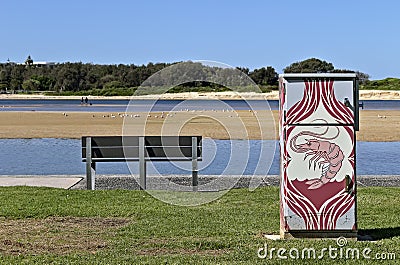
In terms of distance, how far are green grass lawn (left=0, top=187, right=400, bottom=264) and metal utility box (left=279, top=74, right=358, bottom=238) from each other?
0.93 ft

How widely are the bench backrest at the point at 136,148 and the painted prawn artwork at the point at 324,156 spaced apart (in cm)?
484

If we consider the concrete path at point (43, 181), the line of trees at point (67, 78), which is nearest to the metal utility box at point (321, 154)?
the concrete path at point (43, 181)

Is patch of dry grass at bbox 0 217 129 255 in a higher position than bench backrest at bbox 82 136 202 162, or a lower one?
lower

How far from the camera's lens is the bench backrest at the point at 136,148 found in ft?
39.5

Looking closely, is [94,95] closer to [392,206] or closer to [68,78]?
[68,78]

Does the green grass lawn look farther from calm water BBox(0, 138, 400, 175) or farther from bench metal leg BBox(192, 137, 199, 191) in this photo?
calm water BBox(0, 138, 400, 175)

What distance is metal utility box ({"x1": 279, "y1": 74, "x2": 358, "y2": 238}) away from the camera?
7246 mm

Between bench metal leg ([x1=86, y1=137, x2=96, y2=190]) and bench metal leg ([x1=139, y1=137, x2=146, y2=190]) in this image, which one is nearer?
bench metal leg ([x1=86, y1=137, x2=96, y2=190])

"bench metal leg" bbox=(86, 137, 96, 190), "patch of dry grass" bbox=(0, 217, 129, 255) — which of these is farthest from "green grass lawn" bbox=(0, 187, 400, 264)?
"bench metal leg" bbox=(86, 137, 96, 190)

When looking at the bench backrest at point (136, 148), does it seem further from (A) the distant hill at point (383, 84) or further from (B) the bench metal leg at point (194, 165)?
(A) the distant hill at point (383, 84)

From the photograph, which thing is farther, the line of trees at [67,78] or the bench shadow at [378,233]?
the line of trees at [67,78]

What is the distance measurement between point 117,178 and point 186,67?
13.6ft

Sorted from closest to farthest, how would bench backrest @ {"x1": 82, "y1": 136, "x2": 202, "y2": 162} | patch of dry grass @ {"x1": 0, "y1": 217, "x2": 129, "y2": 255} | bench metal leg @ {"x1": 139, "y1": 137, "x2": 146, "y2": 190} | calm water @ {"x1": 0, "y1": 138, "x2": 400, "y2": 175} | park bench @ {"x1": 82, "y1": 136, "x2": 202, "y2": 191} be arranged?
1. patch of dry grass @ {"x1": 0, "y1": 217, "x2": 129, "y2": 255}
2. bench metal leg @ {"x1": 139, "y1": 137, "x2": 146, "y2": 190}
3. park bench @ {"x1": 82, "y1": 136, "x2": 202, "y2": 191}
4. bench backrest @ {"x1": 82, "y1": 136, "x2": 202, "y2": 162}
5. calm water @ {"x1": 0, "y1": 138, "x2": 400, "y2": 175}

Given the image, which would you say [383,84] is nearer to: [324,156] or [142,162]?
[142,162]
